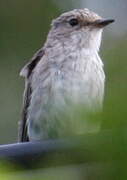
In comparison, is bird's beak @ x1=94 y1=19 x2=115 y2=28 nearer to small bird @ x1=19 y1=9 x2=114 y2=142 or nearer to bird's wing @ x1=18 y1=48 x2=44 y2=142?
small bird @ x1=19 y1=9 x2=114 y2=142

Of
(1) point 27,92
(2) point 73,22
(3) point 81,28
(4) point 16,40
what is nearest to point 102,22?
(3) point 81,28

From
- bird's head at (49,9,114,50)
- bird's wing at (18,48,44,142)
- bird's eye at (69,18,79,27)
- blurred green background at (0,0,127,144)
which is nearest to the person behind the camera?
bird's head at (49,9,114,50)

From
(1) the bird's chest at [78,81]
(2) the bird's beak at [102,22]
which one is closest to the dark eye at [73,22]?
(2) the bird's beak at [102,22]

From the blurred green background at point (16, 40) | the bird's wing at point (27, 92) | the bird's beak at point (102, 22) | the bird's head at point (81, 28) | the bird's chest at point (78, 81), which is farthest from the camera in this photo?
the blurred green background at point (16, 40)

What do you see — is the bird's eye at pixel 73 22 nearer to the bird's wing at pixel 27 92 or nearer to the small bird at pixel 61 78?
the small bird at pixel 61 78

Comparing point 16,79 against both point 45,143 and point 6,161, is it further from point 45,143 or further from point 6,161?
point 6,161

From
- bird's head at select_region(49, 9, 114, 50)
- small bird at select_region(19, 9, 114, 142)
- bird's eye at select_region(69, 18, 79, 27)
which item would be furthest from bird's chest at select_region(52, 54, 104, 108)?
bird's eye at select_region(69, 18, 79, 27)

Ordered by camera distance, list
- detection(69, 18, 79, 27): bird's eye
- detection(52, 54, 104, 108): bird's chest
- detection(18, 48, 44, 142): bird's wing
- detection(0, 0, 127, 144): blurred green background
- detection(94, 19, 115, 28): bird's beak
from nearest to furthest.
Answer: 1. detection(52, 54, 104, 108): bird's chest
2. detection(94, 19, 115, 28): bird's beak
3. detection(18, 48, 44, 142): bird's wing
4. detection(69, 18, 79, 27): bird's eye
5. detection(0, 0, 127, 144): blurred green background
